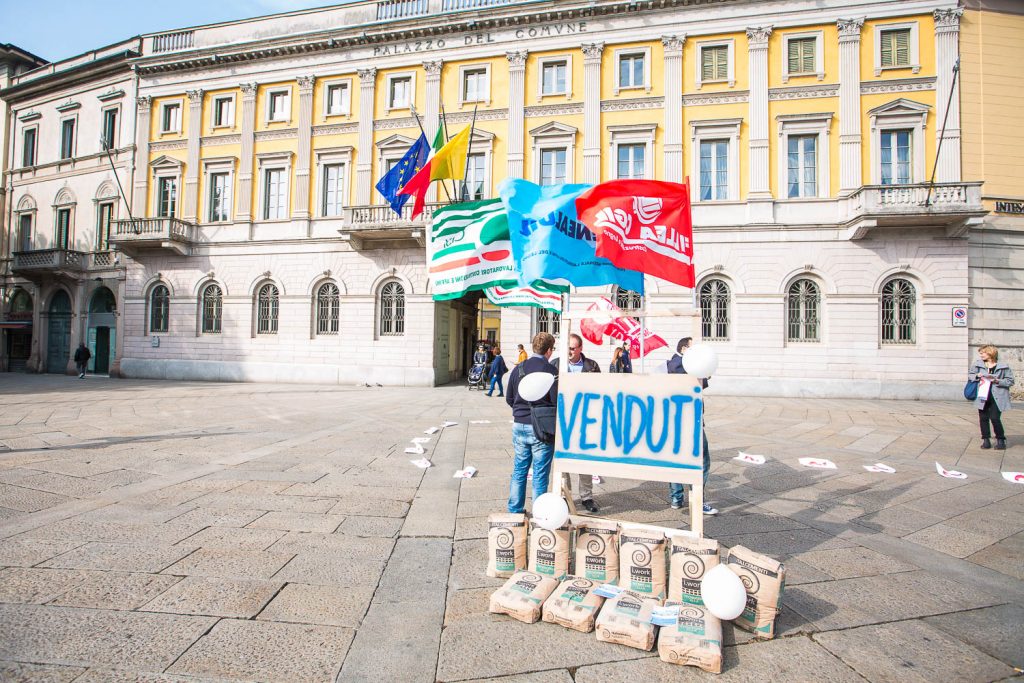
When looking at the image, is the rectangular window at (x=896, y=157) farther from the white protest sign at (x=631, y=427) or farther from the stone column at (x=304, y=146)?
the stone column at (x=304, y=146)

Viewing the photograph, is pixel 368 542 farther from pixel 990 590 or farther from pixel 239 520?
pixel 990 590

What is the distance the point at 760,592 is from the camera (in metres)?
2.75

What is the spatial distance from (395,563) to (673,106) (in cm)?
1992

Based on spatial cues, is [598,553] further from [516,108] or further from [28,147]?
[28,147]

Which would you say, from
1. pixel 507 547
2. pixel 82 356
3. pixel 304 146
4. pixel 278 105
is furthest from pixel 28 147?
pixel 507 547

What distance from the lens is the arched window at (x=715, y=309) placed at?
18141 mm

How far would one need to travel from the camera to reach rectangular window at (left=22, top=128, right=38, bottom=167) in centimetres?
2741

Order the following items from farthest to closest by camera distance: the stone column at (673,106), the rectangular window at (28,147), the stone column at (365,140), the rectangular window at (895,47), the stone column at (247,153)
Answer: the rectangular window at (28,147) → the stone column at (247,153) → the stone column at (365,140) → the stone column at (673,106) → the rectangular window at (895,47)

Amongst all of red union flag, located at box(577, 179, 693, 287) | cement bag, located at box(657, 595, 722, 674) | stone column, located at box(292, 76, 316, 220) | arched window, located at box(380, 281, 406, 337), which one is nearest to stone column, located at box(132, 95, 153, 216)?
stone column, located at box(292, 76, 316, 220)

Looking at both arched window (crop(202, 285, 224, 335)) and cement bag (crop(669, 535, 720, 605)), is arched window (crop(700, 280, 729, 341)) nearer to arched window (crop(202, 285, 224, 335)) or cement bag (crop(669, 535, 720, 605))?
cement bag (crop(669, 535, 720, 605))

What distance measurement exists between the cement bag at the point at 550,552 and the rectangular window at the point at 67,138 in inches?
1380

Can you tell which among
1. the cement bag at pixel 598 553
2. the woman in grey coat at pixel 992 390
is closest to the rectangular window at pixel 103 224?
the cement bag at pixel 598 553

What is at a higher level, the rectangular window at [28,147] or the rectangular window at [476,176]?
the rectangular window at [28,147]

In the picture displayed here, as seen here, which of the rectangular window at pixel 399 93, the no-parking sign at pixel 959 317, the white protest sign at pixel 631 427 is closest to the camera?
the white protest sign at pixel 631 427
